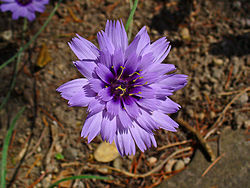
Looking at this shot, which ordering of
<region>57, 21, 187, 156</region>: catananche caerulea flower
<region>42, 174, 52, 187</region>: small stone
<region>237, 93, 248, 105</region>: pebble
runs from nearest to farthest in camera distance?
<region>57, 21, 187, 156</region>: catananche caerulea flower
<region>42, 174, 52, 187</region>: small stone
<region>237, 93, 248, 105</region>: pebble

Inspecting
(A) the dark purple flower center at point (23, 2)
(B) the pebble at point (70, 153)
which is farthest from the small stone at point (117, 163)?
(A) the dark purple flower center at point (23, 2)

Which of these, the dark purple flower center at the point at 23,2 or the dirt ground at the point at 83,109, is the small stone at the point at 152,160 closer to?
the dirt ground at the point at 83,109

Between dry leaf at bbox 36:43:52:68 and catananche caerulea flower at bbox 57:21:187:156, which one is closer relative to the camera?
catananche caerulea flower at bbox 57:21:187:156

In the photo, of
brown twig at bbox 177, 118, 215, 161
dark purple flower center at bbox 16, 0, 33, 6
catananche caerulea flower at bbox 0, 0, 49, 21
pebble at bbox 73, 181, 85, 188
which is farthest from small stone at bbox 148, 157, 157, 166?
dark purple flower center at bbox 16, 0, 33, 6

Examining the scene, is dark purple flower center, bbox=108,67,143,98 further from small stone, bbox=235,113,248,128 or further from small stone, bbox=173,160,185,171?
small stone, bbox=235,113,248,128

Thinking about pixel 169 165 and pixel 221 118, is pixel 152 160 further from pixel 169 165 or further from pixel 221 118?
pixel 221 118

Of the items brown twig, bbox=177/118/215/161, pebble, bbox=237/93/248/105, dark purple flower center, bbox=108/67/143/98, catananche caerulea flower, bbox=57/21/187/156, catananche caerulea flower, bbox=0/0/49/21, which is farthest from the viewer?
catananche caerulea flower, bbox=0/0/49/21

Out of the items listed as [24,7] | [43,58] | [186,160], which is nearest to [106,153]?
[186,160]
